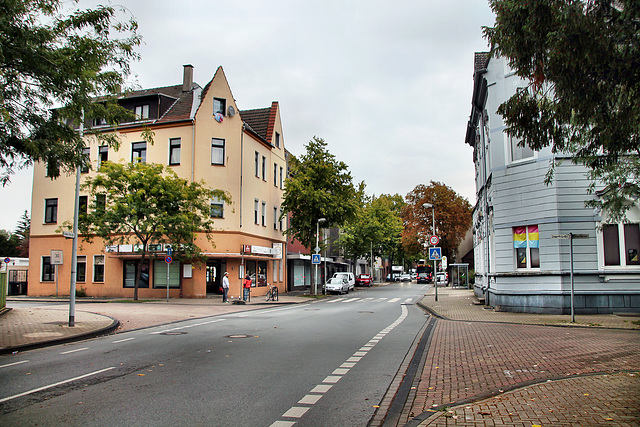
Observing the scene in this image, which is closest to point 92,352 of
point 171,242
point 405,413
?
point 405,413

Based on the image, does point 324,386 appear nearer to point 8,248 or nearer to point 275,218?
point 275,218

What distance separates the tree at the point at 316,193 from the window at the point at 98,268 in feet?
45.5

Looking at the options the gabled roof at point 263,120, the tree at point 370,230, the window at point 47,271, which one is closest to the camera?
the window at point 47,271

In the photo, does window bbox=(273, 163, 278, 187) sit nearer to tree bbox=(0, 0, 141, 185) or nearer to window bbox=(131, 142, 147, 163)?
window bbox=(131, 142, 147, 163)

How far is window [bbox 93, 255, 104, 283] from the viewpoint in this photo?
36344 millimetres

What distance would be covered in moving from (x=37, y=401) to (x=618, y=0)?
9123 millimetres

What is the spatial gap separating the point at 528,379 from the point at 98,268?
113 ft

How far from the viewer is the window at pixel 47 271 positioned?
3769 cm

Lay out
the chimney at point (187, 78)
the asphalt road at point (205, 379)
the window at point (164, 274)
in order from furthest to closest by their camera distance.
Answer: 1. the chimney at point (187, 78)
2. the window at point (164, 274)
3. the asphalt road at point (205, 379)

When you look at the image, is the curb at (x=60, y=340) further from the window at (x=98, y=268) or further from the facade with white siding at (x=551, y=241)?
the window at (x=98, y=268)

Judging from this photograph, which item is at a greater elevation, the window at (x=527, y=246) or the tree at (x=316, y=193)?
the tree at (x=316, y=193)

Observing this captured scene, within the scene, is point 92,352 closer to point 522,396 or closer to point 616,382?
point 522,396

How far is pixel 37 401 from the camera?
6.59 meters

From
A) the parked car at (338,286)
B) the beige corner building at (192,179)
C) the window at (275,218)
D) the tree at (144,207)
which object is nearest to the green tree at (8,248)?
the beige corner building at (192,179)
